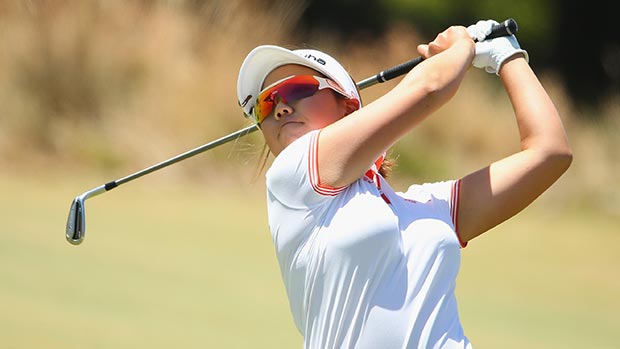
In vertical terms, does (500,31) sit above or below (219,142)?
below

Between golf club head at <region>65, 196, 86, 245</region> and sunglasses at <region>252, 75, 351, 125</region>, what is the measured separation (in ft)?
4.77

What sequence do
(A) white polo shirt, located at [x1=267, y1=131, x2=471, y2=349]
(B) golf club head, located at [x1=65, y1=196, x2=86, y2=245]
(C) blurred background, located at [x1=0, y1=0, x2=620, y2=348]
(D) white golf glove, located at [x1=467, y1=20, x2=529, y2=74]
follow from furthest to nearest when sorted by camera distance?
(C) blurred background, located at [x1=0, y1=0, x2=620, y2=348]
(B) golf club head, located at [x1=65, y1=196, x2=86, y2=245]
(D) white golf glove, located at [x1=467, y1=20, x2=529, y2=74]
(A) white polo shirt, located at [x1=267, y1=131, x2=471, y2=349]

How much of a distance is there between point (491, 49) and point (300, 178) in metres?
0.66

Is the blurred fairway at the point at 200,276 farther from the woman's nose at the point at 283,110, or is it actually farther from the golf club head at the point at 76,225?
the woman's nose at the point at 283,110

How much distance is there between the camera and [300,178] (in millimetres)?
2639

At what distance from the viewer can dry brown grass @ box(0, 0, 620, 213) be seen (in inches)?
488

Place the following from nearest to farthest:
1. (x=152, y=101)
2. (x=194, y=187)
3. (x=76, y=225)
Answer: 1. (x=76, y=225)
2. (x=194, y=187)
3. (x=152, y=101)

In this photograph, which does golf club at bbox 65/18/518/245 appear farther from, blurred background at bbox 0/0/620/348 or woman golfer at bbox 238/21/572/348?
blurred background at bbox 0/0/620/348

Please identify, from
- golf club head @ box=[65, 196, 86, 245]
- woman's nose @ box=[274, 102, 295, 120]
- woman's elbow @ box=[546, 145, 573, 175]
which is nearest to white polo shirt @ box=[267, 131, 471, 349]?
woman's nose @ box=[274, 102, 295, 120]

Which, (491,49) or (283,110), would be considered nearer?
(283,110)

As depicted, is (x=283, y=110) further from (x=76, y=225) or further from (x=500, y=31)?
(x=76, y=225)

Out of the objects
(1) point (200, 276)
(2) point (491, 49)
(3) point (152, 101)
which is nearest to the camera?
(2) point (491, 49)

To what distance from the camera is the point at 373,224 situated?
2.58 metres

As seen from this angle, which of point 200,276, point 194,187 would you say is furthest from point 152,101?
point 200,276
